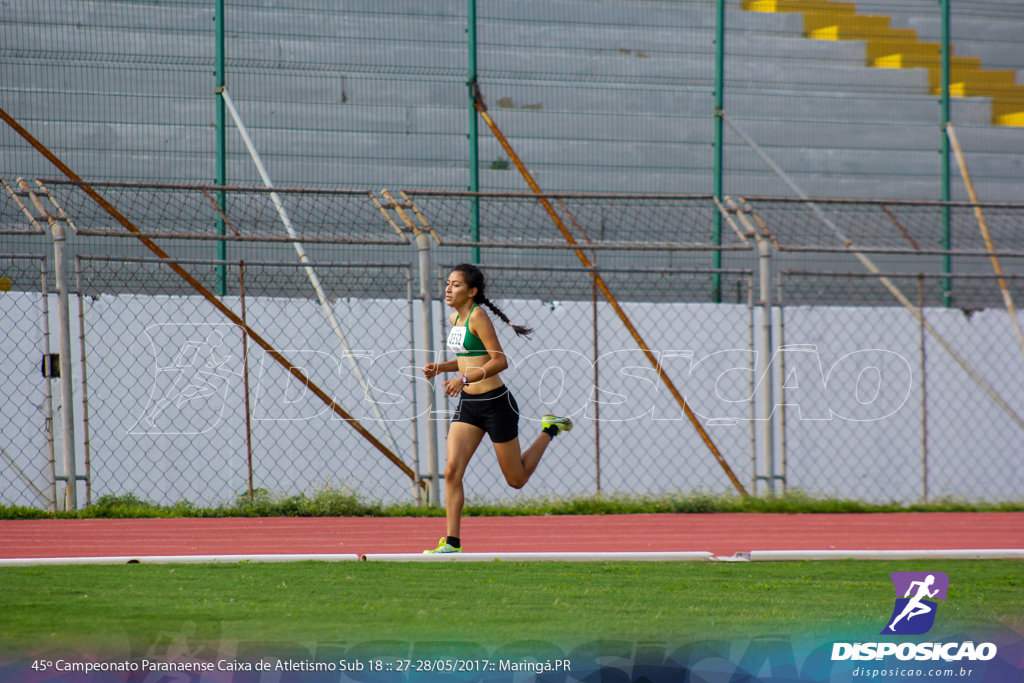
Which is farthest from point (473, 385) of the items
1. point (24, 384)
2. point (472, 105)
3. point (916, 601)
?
point (472, 105)

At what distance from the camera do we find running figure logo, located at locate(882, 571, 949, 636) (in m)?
3.62

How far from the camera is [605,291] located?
9.21 m

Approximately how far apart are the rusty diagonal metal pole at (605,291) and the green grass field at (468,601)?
11.4ft

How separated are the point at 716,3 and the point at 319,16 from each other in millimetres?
4928

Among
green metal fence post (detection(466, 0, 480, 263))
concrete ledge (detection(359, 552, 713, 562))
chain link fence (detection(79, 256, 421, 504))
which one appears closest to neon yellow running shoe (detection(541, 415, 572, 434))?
concrete ledge (detection(359, 552, 713, 562))

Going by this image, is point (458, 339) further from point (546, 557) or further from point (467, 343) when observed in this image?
point (546, 557)

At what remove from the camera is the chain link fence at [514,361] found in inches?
341

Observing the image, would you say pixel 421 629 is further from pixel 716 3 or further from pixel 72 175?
pixel 716 3

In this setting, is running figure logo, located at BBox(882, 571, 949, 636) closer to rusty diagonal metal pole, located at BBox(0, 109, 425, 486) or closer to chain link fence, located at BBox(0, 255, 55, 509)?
rusty diagonal metal pole, located at BBox(0, 109, 425, 486)

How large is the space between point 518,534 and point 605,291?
2.99 m

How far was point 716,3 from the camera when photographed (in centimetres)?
1227

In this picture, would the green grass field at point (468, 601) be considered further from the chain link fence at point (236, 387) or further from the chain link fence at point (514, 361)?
the chain link fence at point (236, 387)

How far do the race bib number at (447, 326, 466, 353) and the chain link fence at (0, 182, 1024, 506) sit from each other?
1946 millimetres

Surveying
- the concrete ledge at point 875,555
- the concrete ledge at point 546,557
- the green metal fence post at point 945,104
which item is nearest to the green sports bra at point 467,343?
the concrete ledge at point 546,557
